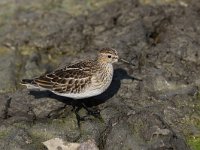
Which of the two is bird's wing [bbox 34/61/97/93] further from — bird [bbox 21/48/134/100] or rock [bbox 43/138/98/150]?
rock [bbox 43/138/98/150]

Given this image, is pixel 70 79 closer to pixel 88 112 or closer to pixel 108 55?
pixel 88 112

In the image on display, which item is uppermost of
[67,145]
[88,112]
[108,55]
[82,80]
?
[108,55]

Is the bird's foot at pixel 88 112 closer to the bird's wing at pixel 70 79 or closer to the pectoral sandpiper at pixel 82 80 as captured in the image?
the pectoral sandpiper at pixel 82 80

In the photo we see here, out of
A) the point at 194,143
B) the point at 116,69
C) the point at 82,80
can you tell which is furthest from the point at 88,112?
the point at 194,143

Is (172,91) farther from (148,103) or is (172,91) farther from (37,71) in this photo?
(37,71)

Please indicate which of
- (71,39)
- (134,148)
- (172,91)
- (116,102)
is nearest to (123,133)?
(134,148)

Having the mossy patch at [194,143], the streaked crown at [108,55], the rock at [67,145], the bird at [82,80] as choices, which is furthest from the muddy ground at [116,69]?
the streaked crown at [108,55]

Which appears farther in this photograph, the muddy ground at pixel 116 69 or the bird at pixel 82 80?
the bird at pixel 82 80
